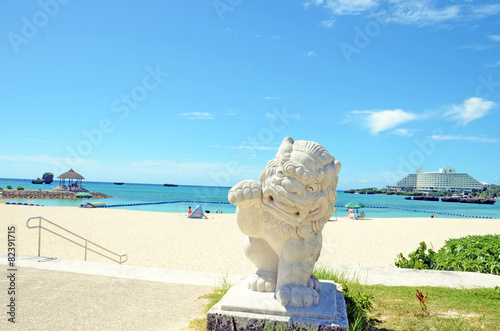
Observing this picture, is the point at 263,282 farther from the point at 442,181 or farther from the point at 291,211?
the point at 442,181

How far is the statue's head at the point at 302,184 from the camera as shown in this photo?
117 inches

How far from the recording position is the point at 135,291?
4.71 metres

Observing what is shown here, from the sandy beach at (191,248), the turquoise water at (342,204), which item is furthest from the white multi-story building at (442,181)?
the sandy beach at (191,248)

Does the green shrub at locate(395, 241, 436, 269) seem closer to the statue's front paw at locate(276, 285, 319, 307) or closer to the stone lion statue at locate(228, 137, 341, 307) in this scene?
the stone lion statue at locate(228, 137, 341, 307)

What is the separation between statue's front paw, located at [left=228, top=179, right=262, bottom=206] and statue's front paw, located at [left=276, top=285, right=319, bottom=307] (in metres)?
0.88

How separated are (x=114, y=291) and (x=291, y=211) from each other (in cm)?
318

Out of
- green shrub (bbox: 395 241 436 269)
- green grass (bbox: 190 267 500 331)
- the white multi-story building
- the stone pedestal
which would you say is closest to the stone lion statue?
the stone pedestal

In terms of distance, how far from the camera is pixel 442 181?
9169cm

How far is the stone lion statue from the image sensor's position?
2.97 meters

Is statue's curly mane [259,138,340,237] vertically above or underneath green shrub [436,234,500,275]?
above

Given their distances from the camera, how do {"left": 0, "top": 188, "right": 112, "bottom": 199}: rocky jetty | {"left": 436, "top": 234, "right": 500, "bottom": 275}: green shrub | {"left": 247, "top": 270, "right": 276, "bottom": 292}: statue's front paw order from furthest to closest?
1. {"left": 0, "top": 188, "right": 112, "bottom": 199}: rocky jetty
2. {"left": 436, "top": 234, "right": 500, "bottom": 275}: green shrub
3. {"left": 247, "top": 270, "right": 276, "bottom": 292}: statue's front paw

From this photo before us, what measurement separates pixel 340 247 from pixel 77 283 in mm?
9170

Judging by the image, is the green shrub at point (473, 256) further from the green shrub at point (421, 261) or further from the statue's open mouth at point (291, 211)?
the statue's open mouth at point (291, 211)

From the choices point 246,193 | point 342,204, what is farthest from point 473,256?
point 342,204
